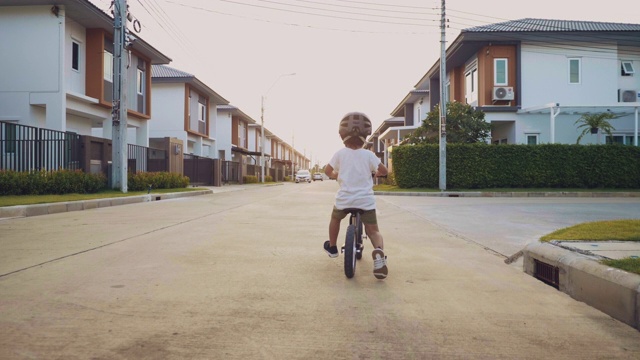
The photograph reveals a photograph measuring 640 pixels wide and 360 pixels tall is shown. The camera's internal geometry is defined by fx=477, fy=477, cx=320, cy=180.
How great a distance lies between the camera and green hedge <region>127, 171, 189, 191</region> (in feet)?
62.2

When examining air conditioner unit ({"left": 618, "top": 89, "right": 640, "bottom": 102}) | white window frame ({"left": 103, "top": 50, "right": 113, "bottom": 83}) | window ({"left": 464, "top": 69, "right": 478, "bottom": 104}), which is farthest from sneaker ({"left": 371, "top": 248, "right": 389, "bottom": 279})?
air conditioner unit ({"left": 618, "top": 89, "right": 640, "bottom": 102})

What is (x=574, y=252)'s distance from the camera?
14.7 feet

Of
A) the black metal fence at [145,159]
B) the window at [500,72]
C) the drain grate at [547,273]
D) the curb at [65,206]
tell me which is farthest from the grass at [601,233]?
the window at [500,72]

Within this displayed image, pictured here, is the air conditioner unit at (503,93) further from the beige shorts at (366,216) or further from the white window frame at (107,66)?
the beige shorts at (366,216)

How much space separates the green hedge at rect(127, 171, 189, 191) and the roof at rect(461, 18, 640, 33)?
54.2 ft

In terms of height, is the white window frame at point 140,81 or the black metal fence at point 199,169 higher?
the white window frame at point 140,81

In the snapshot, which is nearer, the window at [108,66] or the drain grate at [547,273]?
the drain grate at [547,273]

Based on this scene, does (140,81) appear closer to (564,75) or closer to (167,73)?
(167,73)

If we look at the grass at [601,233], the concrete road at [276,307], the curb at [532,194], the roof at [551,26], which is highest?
the roof at [551,26]

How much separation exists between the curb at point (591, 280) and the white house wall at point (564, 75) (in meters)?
23.2

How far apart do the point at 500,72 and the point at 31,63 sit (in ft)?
73.2

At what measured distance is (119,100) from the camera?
17.3 m

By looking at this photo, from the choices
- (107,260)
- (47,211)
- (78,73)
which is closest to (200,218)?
(47,211)

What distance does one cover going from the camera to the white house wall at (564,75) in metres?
25.7
